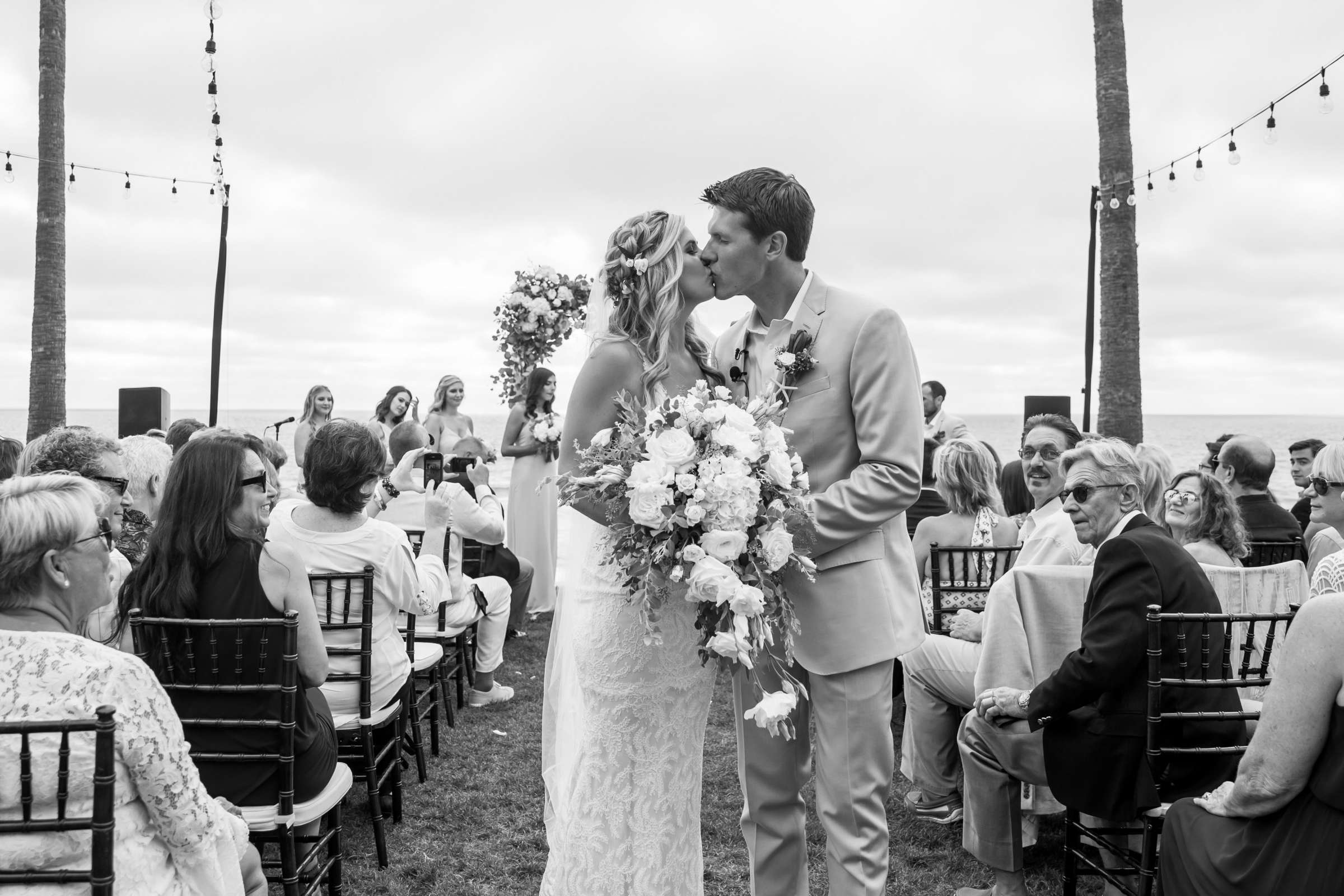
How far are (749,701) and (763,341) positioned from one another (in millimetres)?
1184

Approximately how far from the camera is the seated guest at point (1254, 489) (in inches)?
251

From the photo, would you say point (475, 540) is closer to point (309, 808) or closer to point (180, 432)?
point (180, 432)

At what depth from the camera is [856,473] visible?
2926mm

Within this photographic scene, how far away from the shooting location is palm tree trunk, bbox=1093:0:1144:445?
31.2 ft

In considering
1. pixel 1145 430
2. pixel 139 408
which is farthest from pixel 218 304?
pixel 1145 430

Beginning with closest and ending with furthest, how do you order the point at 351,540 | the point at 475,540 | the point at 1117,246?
the point at 351,540 < the point at 475,540 < the point at 1117,246

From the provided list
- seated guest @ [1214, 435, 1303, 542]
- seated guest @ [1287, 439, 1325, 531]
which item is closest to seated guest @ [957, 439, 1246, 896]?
seated guest @ [1214, 435, 1303, 542]

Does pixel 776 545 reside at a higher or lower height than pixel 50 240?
lower

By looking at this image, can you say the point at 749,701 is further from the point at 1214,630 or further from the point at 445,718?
the point at 445,718

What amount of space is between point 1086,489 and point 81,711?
3.24 m

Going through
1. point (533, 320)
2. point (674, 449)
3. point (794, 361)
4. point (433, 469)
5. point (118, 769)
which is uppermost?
point (533, 320)

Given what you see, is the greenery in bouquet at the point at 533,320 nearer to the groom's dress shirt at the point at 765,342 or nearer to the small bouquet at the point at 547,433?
the small bouquet at the point at 547,433

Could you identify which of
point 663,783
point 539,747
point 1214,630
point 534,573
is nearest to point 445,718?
point 539,747

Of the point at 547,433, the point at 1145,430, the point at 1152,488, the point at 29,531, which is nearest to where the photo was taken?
the point at 29,531
